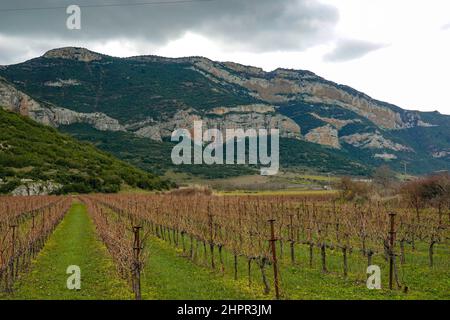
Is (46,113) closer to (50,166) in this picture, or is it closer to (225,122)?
(225,122)

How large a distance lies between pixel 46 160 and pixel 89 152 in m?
18.0

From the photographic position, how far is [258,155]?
163875 millimetres

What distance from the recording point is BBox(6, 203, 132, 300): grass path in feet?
50.3

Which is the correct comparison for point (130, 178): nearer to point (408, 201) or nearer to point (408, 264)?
point (408, 201)

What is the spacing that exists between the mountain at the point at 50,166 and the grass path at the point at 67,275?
46500 millimetres

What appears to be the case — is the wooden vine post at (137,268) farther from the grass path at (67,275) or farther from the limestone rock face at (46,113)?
the limestone rock face at (46,113)

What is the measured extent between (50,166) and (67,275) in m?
67.7

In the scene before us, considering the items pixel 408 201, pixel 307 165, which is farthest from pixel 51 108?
pixel 408 201

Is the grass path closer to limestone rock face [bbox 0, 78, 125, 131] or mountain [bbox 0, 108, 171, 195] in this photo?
mountain [bbox 0, 108, 171, 195]

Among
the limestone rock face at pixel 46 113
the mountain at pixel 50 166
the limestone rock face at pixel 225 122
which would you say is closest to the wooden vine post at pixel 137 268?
the mountain at pixel 50 166

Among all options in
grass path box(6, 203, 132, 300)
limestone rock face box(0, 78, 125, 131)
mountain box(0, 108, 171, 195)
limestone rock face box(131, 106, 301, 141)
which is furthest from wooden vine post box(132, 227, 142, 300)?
limestone rock face box(131, 106, 301, 141)

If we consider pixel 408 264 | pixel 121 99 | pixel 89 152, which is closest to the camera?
pixel 408 264

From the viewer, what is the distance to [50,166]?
81.4m

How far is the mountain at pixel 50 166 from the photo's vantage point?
239 ft
